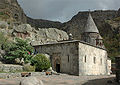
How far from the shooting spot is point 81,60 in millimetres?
21266

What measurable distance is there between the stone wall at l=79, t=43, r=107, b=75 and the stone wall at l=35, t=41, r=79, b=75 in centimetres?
80

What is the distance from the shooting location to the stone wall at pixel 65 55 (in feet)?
69.7

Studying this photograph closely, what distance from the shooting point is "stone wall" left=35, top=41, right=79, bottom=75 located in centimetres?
2125

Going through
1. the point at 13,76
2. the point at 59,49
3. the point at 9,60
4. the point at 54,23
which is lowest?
the point at 13,76

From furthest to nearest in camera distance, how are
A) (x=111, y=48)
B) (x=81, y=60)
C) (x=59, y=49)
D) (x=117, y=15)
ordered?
(x=117, y=15) < (x=111, y=48) < (x=59, y=49) < (x=81, y=60)

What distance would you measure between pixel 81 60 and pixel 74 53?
133cm

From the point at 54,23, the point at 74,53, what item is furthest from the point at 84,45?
the point at 54,23

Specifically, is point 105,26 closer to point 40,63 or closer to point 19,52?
point 40,63

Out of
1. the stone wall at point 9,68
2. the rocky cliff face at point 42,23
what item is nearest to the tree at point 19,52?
the stone wall at point 9,68

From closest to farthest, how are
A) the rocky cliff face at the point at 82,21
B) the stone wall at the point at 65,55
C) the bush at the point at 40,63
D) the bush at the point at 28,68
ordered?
the bush at the point at 28,68 < the bush at the point at 40,63 < the stone wall at the point at 65,55 < the rocky cliff face at the point at 82,21

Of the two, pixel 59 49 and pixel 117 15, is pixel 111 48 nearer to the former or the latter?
pixel 117 15

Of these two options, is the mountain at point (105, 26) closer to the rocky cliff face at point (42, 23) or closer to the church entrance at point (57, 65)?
the rocky cliff face at point (42, 23)

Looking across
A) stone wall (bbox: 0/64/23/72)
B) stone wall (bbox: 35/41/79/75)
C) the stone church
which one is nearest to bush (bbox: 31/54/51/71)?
stone wall (bbox: 0/64/23/72)

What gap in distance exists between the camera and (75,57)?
69.6 feet
